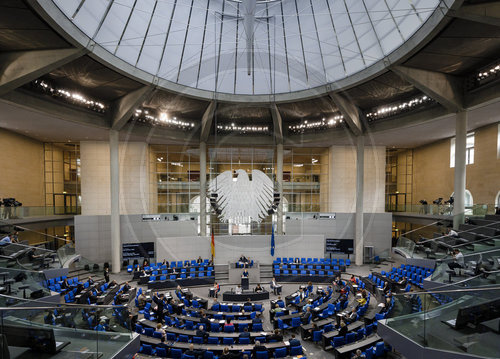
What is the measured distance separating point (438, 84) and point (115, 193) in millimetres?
23110

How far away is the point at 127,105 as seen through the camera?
18.5 meters

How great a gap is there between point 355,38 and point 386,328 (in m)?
15.9

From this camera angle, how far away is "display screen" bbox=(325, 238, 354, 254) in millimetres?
22938

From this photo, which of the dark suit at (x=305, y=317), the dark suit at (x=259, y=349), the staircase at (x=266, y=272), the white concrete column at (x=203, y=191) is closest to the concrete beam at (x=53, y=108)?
the white concrete column at (x=203, y=191)

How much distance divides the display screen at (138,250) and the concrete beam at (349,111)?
19207 mm

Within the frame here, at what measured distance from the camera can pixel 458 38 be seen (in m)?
12.1

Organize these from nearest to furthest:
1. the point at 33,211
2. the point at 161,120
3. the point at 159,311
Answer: the point at 159,311, the point at 33,211, the point at 161,120

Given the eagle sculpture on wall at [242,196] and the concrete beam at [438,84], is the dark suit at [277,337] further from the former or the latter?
the concrete beam at [438,84]

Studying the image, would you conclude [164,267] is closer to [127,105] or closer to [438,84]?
[127,105]

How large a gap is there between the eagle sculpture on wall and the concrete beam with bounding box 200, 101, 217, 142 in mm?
15203

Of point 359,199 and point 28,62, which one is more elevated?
point 28,62

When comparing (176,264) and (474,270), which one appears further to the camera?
(176,264)

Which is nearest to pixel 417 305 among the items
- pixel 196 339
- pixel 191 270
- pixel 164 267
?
pixel 196 339

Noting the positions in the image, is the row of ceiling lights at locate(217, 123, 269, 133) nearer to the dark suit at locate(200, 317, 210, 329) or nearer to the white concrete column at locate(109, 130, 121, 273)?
A: the white concrete column at locate(109, 130, 121, 273)
